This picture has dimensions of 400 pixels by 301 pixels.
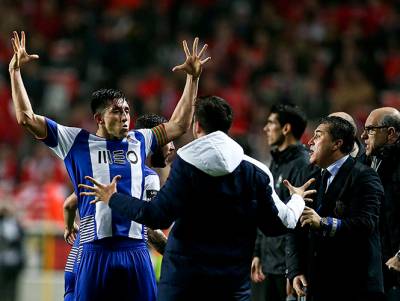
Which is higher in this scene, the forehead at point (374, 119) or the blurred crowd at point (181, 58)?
the blurred crowd at point (181, 58)

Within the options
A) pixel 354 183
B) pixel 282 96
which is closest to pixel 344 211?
pixel 354 183

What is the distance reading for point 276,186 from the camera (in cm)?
704

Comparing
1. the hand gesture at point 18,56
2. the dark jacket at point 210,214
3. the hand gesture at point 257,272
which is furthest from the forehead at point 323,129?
the hand gesture at point 257,272

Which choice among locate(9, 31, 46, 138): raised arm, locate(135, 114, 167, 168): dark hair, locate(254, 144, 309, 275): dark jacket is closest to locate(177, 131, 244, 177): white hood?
locate(9, 31, 46, 138): raised arm

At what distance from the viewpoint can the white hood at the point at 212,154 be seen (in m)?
4.96

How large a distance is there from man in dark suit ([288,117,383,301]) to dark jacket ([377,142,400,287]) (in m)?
0.22

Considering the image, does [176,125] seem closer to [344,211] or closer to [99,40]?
[344,211]

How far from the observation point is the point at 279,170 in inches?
280

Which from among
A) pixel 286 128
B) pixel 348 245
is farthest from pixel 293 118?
pixel 348 245

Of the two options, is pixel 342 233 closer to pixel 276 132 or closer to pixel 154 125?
pixel 154 125

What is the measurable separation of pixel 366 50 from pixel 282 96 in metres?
1.47

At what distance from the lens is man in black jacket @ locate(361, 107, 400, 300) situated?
5.83m

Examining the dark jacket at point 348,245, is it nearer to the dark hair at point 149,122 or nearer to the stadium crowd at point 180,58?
the dark hair at point 149,122

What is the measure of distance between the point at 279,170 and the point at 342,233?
5.73 feet
